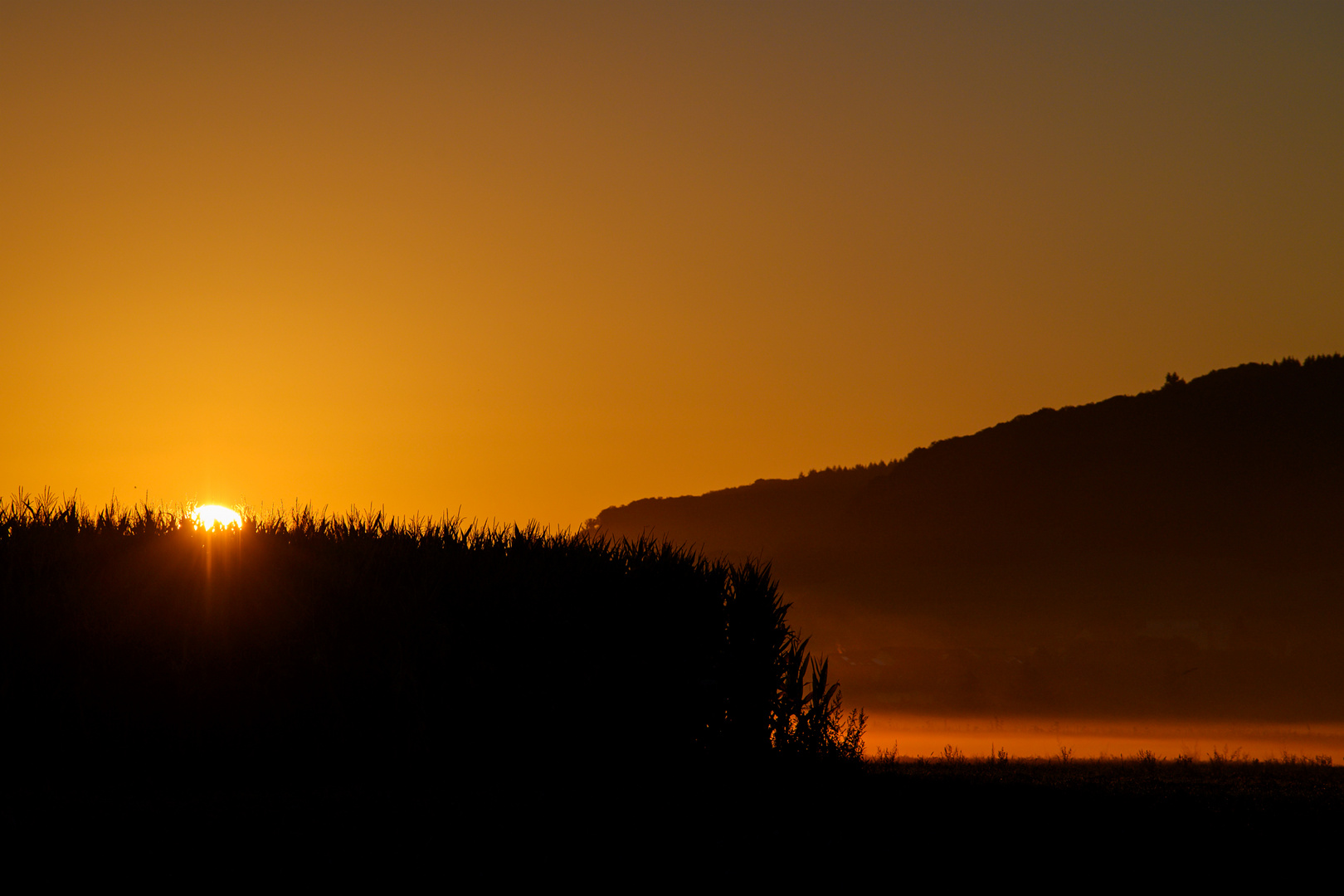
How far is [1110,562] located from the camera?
354 feet

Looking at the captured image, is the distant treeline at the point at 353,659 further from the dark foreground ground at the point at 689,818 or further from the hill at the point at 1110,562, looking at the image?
the hill at the point at 1110,562

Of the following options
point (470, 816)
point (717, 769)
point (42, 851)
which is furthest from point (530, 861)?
point (717, 769)

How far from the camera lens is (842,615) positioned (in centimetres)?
11894

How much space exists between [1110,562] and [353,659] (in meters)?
104

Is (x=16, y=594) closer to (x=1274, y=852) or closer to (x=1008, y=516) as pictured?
(x=1274, y=852)

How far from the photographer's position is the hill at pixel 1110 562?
87688 mm

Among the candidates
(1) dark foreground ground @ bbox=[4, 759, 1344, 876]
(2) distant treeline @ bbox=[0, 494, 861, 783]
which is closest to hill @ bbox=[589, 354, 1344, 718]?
(2) distant treeline @ bbox=[0, 494, 861, 783]

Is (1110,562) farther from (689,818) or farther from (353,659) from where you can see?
(689,818)

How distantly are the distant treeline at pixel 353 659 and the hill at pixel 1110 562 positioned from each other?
210ft

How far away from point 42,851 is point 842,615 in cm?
11300

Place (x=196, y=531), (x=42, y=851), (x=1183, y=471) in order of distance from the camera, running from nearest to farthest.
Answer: (x=42, y=851) < (x=196, y=531) < (x=1183, y=471)

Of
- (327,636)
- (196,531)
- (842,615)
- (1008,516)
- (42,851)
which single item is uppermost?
(1008,516)

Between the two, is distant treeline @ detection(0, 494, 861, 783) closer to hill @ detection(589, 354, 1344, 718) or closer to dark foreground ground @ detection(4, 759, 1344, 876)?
dark foreground ground @ detection(4, 759, 1344, 876)

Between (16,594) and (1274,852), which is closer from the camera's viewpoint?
(1274,852)
